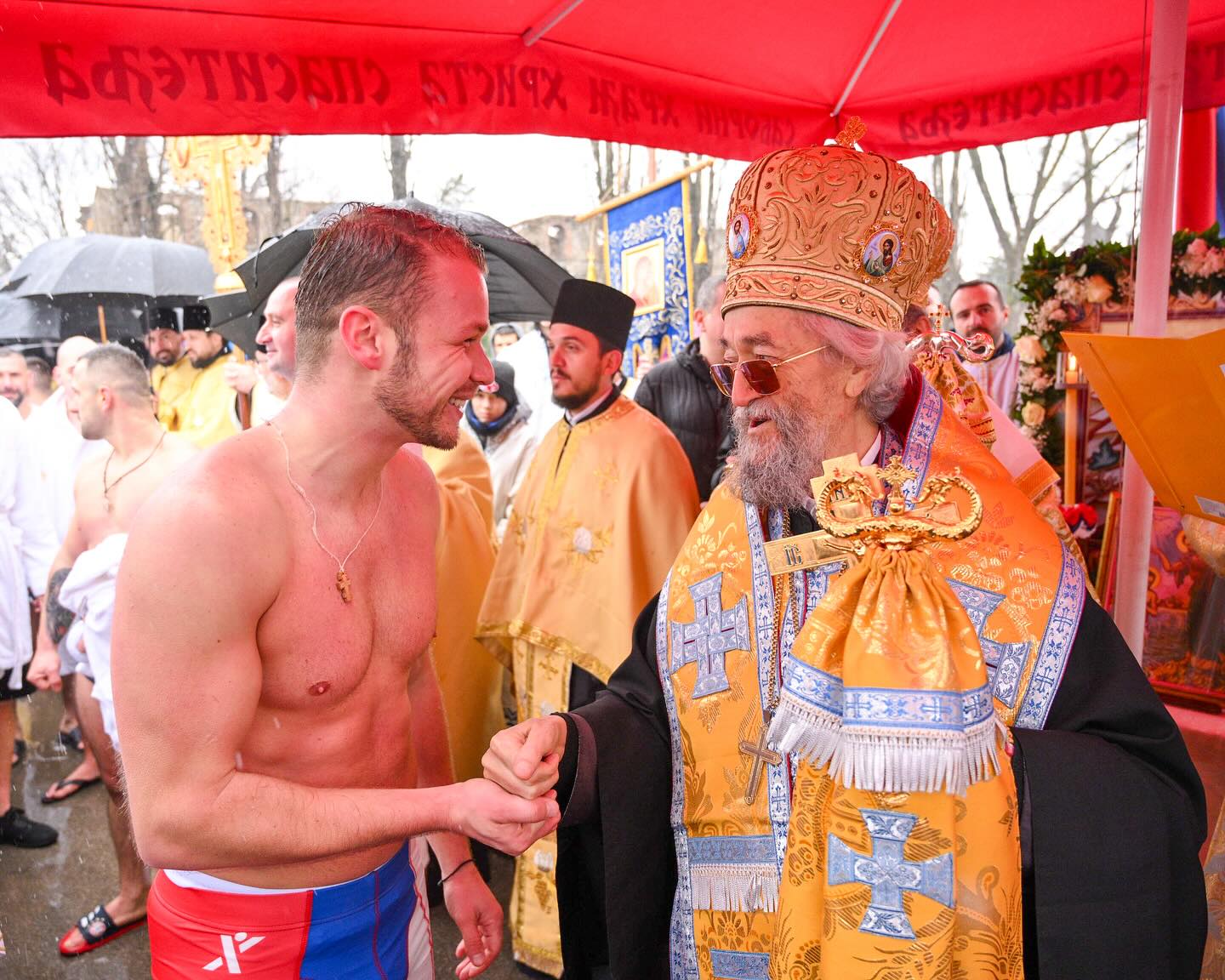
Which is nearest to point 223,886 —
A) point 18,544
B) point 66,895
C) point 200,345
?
point 66,895

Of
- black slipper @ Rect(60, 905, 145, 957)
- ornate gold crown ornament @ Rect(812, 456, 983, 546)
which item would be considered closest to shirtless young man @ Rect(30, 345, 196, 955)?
black slipper @ Rect(60, 905, 145, 957)

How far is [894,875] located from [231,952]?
129 cm

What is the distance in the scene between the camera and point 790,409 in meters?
2.13

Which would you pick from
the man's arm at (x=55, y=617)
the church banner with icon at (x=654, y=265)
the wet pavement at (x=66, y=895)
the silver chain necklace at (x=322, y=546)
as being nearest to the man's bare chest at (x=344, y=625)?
the silver chain necklace at (x=322, y=546)

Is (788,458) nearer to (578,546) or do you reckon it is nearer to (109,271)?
(578,546)

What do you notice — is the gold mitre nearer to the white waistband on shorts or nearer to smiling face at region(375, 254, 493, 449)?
smiling face at region(375, 254, 493, 449)

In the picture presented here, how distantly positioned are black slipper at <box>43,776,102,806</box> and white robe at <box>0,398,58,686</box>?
984mm

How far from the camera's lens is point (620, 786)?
2.14m

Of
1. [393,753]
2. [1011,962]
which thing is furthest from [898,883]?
[393,753]

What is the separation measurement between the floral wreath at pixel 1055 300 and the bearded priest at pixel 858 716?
2439 millimetres

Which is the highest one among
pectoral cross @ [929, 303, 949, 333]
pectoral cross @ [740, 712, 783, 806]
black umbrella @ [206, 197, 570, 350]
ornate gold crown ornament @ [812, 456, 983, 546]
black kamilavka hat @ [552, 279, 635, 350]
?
black umbrella @ [206, 197, 570, 350]

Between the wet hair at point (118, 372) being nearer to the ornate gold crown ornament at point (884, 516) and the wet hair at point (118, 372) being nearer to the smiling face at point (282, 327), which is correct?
the smiling face at point (282, 327)

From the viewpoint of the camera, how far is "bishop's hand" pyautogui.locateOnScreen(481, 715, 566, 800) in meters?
1.84

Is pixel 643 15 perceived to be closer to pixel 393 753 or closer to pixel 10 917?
pixel 393 753
